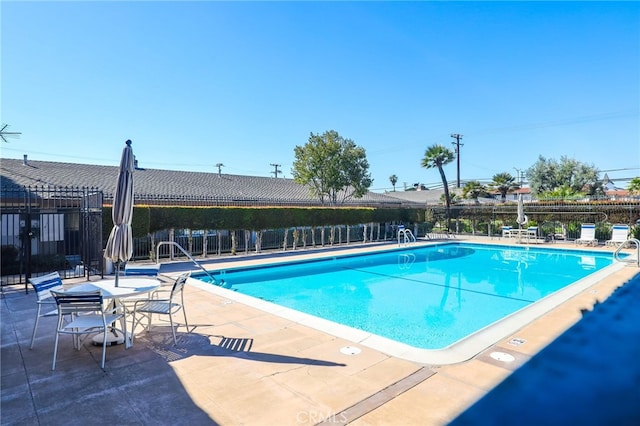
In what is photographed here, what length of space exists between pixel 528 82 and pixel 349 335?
21.4 meters

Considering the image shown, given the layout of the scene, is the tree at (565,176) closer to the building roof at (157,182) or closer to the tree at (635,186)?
the tree at (635,186)

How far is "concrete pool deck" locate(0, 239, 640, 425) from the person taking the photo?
3.10 meters

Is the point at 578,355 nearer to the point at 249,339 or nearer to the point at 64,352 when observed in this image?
the point at 249,339

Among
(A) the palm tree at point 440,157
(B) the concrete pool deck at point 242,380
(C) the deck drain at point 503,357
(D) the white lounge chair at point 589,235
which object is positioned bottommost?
(C) the deck drain at point 503,357

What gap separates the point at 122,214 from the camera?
5.28 m

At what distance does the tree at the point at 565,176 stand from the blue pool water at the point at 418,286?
24.7 meters

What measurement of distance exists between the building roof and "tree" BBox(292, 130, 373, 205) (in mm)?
2125

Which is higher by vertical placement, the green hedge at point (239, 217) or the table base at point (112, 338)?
the green hedge at point (239, 217)

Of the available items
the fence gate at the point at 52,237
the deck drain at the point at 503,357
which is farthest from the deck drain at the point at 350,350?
the fence gate at the point at 52,237

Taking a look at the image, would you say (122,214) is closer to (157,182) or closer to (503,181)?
(157,182)

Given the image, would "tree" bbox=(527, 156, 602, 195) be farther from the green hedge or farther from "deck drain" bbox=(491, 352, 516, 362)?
"deck drain" bbox=(491, 352, 516, 362)

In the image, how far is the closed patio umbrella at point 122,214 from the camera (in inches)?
204

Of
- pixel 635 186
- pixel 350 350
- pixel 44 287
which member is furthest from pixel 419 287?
pixel 635 186

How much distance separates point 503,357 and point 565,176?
41122mm
